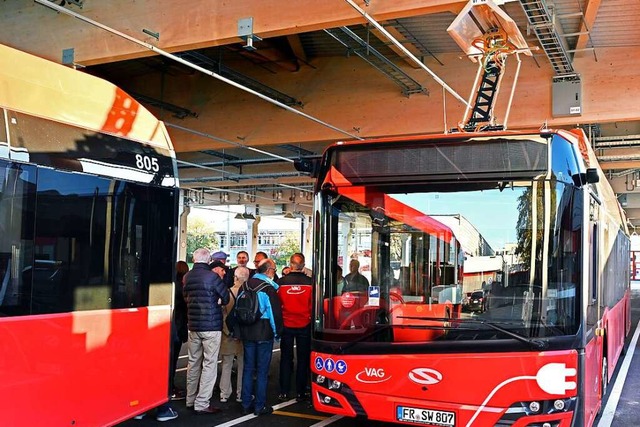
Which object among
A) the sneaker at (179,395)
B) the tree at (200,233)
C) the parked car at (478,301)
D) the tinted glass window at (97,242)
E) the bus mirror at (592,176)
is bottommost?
the sneaker at (179,395)

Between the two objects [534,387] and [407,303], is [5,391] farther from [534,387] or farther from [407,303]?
[534,387]

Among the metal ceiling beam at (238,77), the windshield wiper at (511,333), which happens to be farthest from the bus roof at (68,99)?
Result: the metal ceiling beam at (238,77)

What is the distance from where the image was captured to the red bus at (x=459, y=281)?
180 inches

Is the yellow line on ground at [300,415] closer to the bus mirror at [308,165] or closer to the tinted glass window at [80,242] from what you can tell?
the tinted glass window at [80,242]

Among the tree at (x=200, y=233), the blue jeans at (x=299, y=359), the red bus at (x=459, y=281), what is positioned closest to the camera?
the red bus at (x=459, y=281)

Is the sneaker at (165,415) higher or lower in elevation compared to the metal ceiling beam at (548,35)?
lower

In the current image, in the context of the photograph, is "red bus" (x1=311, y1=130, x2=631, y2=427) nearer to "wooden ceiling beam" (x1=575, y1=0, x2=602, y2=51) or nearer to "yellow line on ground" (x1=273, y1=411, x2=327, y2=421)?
"yellow line on ground" (x1=273, y1=411, x2=327, y2=421)

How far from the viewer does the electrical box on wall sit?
386 inches

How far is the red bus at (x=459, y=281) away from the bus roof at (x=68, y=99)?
183 centimetres

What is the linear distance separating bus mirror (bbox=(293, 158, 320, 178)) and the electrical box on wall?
19.2ft

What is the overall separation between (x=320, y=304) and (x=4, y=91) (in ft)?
9.74

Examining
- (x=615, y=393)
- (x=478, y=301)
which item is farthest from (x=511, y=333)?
(x=615, y=393)

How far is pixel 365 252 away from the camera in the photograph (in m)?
5.43

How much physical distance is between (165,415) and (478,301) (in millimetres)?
3675
